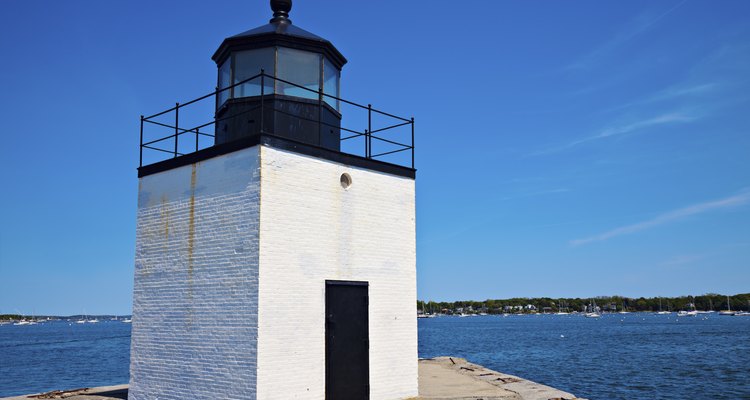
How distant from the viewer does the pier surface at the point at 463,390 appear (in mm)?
11742

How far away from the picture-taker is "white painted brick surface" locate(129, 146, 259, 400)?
30.8 ft

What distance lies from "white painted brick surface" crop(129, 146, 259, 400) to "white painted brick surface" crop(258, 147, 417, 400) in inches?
10.6

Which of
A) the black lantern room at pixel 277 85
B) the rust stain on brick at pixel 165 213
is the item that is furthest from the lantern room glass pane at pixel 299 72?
the rust stain on brick at pixel 165 213

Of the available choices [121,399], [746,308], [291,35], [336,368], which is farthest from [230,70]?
[746,308]

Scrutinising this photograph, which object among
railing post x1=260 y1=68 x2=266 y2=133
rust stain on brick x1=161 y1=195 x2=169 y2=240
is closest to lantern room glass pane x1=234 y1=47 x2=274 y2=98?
railing post x1=260 y1=68 x2=266 y2=133

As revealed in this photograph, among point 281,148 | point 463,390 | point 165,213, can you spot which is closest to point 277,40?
point 281,148

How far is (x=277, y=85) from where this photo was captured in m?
10.5

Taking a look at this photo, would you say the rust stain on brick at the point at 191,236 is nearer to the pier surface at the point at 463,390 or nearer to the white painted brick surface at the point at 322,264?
the white painted brick surface at the point at 322,264

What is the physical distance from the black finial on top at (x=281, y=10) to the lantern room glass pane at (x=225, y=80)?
1.16 meters

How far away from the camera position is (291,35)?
10.5m

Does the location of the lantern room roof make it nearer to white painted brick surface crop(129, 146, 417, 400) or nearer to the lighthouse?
the lighthouse

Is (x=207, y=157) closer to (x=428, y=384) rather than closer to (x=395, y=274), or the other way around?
(x=395, y=274)

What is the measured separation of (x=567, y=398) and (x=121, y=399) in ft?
28.9

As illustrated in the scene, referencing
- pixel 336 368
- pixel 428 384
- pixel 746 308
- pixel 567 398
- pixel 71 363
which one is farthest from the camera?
pixel 746 308
